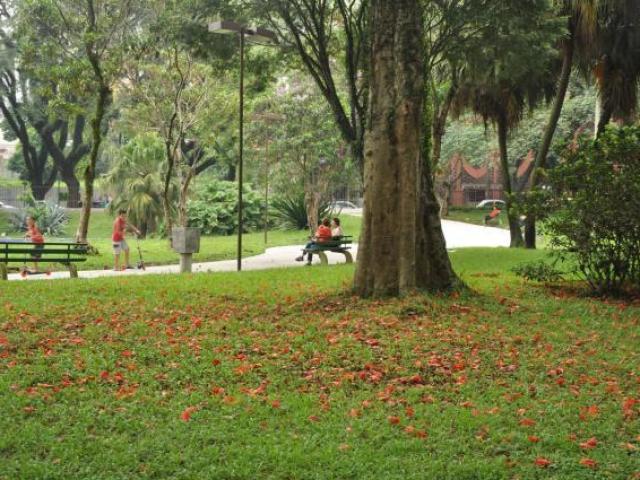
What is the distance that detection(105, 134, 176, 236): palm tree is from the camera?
35.7m

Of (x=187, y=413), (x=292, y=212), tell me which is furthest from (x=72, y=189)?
(x=187, y=413)

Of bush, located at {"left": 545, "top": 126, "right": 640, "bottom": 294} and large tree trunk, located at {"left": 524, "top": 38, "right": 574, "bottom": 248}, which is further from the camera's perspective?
large tree trunk, located at {"left": 524, "top": 38, "right": 574, "bottom": 248}

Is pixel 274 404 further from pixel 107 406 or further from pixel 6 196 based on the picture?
pixel 6 196

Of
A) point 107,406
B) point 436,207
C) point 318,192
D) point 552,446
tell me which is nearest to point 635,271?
point 436,207

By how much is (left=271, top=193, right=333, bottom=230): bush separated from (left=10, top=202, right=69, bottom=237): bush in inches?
371

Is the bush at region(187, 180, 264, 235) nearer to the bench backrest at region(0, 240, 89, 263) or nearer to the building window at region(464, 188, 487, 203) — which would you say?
the bench backrest at region(0, 240, 89, 263)

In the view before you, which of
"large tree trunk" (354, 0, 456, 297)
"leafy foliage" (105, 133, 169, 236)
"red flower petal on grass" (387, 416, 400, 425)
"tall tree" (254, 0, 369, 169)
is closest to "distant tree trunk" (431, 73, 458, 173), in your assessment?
"tall tree" (254, 0, 369, 169)

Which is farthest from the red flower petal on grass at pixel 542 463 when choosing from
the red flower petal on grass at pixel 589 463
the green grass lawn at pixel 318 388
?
the red flower petal on grass at pixel 589 463

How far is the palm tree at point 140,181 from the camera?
35.7 meters

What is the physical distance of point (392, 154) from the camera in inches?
409

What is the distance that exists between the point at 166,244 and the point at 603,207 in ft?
65.3

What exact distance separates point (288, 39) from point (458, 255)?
6.59 metres

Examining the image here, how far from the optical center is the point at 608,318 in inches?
407

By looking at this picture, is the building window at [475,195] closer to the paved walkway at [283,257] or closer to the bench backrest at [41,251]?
the paved walkway at [283,257]
